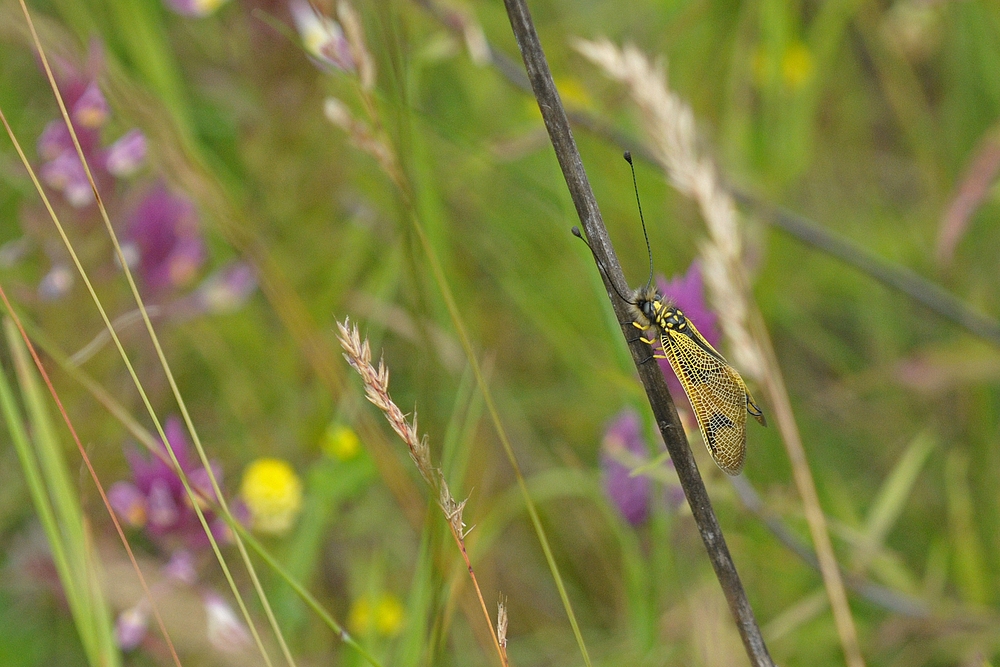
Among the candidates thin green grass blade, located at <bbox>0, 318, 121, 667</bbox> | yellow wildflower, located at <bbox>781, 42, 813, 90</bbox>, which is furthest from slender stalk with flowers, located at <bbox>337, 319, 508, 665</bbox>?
yellow wildflower, located at <bbox>781, 42, 813, 90</bbox>

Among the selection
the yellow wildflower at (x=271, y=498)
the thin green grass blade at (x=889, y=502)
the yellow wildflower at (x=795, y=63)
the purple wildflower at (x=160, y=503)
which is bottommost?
the purple wildflower at (x=160, y=503)

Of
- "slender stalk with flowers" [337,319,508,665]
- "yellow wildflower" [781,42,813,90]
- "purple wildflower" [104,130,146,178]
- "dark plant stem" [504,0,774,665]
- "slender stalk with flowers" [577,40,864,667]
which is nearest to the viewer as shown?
"dark plant stem" [504,0,774,665]

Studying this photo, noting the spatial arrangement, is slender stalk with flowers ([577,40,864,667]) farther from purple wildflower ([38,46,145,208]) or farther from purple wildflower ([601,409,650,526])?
purple wildflower ([38,46,145,208])

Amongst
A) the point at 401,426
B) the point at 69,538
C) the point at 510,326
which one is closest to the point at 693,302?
the point at 401,426

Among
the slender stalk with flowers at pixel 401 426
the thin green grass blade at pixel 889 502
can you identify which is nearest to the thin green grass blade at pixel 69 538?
the slender stalk with flowers at pixel 401 426

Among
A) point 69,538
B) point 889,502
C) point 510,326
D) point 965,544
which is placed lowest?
point 69,538

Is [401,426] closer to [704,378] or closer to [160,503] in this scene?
[704,378]

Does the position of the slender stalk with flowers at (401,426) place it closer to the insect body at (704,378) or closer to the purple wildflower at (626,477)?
the insect body at (704,378)

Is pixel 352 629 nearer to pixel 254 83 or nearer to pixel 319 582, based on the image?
pixel 319 582
